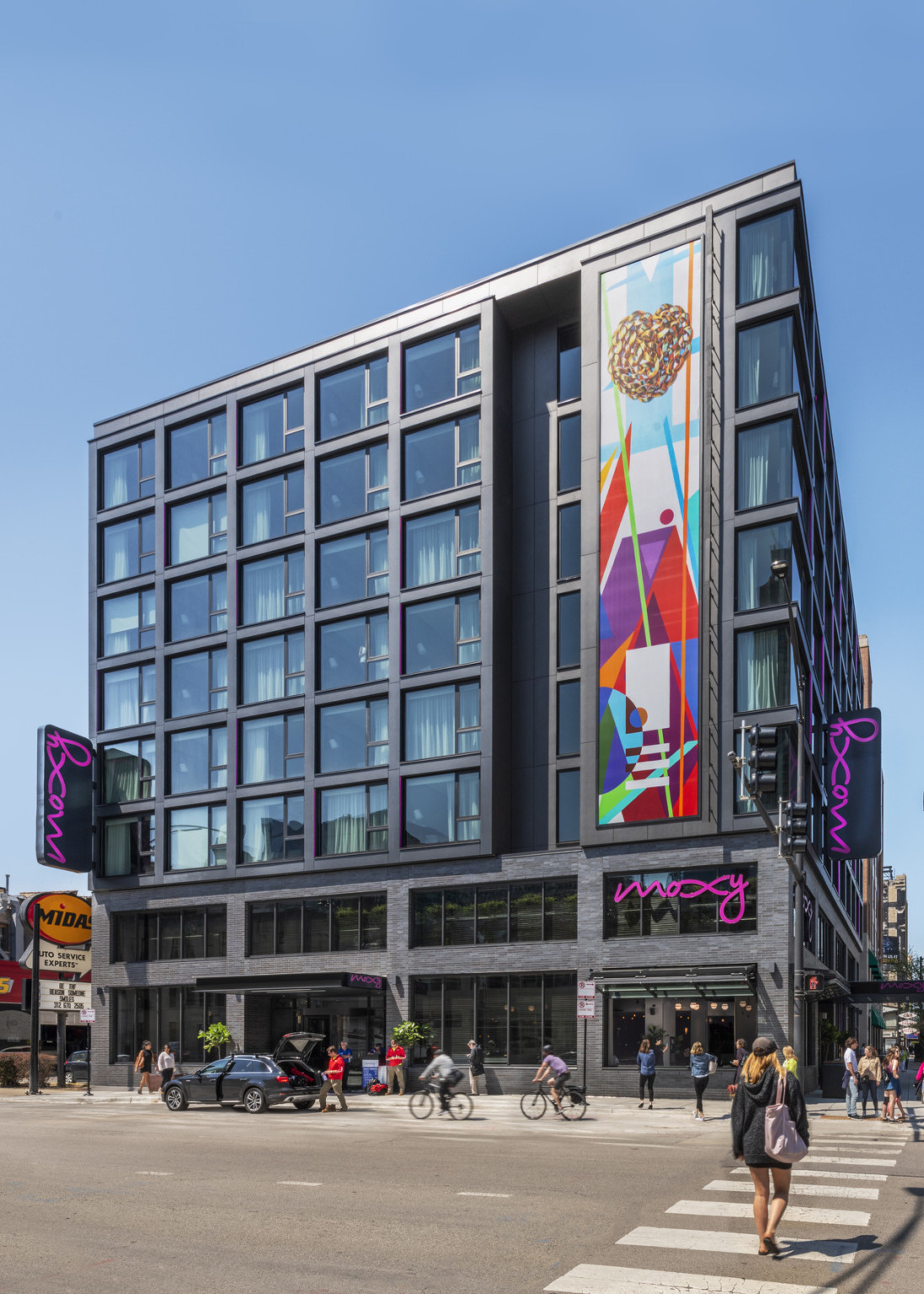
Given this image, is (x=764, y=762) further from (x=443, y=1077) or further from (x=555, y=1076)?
(x=443, y=1077)

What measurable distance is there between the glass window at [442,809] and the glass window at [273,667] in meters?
6.55

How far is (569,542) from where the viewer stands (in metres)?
42.6

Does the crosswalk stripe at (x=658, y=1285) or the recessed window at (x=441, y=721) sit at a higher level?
the recessed window at (x=441, y=721)

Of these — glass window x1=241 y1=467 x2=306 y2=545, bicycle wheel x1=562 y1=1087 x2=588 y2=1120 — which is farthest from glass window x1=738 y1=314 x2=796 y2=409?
bicycle wheel x1=562 y1=1087 x2=588 y2=1120

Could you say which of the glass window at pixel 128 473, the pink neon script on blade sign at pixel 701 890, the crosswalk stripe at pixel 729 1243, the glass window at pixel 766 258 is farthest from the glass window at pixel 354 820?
the crosswalk stripe at pixel 729 1243

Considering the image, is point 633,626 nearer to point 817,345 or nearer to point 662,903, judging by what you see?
point 662,903

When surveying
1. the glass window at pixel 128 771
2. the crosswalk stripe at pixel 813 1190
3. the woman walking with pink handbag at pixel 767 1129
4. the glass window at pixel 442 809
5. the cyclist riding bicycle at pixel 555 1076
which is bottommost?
the cyclist riding bicycle at pixel 555 1076

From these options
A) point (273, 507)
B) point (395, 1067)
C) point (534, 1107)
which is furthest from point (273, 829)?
point (534, 1107)

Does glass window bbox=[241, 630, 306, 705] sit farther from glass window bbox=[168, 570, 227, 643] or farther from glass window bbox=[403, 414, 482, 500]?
→ glass window bbox=[403, 414, 482, 500]

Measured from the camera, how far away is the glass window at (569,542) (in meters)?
42.4

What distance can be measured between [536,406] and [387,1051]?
73.4ft

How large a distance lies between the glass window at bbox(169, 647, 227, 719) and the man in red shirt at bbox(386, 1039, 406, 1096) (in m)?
15.9

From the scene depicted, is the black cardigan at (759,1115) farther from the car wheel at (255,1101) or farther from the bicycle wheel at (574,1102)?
the car wheel at (255,1101)

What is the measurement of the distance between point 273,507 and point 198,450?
5114mm
